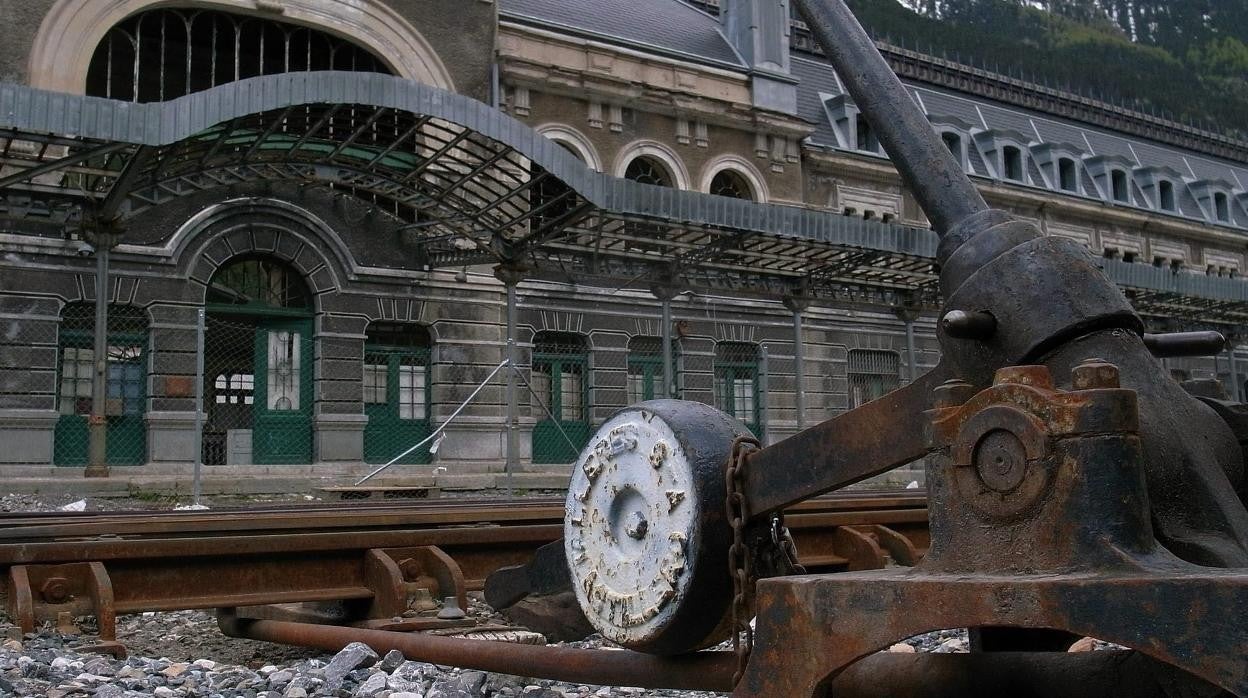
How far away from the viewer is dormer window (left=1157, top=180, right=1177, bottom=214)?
40.5 m

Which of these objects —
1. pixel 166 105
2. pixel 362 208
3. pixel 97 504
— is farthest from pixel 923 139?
pixel 362 208

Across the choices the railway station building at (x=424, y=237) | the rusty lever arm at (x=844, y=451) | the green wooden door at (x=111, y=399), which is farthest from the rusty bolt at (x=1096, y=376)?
the green wooden door at (x=111, y=399)

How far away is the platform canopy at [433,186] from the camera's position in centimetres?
1334

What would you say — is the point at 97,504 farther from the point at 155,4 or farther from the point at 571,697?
the point at 571,697

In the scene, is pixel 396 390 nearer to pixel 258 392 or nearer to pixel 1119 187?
pixel 258 392

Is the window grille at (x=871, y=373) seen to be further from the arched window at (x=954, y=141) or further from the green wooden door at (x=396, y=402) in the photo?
the green wooden door at (x=396, y=402)

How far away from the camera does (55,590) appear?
462cm

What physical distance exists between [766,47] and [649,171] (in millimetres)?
5457

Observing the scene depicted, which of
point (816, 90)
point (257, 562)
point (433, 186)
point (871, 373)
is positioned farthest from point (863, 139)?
point (257, 562)

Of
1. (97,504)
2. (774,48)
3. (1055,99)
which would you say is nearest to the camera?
(97,504)

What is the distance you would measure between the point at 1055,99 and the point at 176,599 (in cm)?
4422

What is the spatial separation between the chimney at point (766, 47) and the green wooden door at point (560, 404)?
8.72m

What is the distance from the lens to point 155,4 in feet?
63.4

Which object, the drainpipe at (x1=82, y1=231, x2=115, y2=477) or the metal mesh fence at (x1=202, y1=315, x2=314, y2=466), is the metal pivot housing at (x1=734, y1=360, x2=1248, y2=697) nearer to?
the drainpipe at (x1=82, y1=231, x2=115, y2=477)
